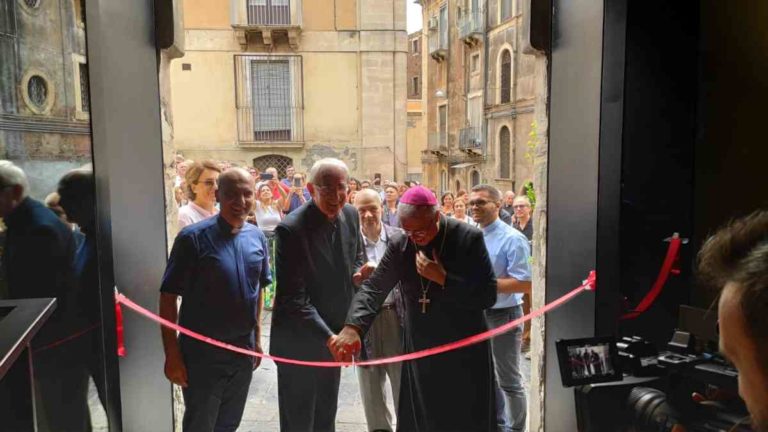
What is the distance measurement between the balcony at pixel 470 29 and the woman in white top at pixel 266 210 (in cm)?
225

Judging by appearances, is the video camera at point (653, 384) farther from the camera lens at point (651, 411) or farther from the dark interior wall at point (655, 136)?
the dark interior wall at point (655, 136)

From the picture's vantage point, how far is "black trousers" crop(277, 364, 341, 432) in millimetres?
3203

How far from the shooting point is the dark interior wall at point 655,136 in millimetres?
2941

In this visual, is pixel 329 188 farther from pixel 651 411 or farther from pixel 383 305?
pixel 651 411

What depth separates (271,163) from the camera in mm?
4941

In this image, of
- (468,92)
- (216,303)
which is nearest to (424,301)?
(216,303)

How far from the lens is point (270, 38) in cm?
434

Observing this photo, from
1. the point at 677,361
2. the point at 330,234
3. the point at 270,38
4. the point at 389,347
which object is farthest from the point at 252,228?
the point at 677,361

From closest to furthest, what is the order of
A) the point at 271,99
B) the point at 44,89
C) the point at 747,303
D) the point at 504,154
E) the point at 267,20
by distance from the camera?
the point at 747,303 < the point at 44,89 < the point at 267,20 < the point at 271,99 < the point at 504,154

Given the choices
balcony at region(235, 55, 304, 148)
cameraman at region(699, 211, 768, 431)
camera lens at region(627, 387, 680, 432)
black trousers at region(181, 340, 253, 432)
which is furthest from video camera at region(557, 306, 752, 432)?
balcony at region(235, 55, 304, 148)

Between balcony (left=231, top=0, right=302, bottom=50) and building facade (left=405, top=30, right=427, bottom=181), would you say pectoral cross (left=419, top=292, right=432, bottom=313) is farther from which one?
balcony (left=231, top=0, right=302, bottom=50)

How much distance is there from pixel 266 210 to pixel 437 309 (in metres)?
1.59

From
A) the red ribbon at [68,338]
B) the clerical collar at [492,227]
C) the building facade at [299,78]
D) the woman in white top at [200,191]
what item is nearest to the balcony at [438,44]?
the building facade at [299,78]

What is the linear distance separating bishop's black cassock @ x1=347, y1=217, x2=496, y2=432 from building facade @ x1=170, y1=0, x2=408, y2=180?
1632 mm
